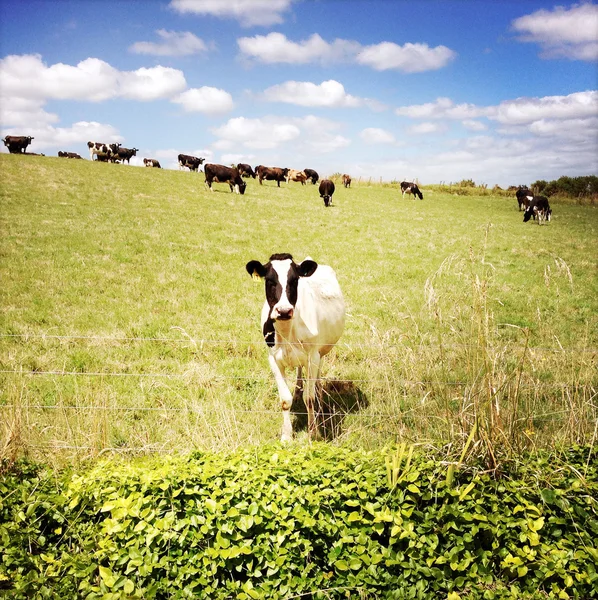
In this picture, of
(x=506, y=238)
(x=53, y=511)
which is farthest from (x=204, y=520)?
(x=506, y=238)

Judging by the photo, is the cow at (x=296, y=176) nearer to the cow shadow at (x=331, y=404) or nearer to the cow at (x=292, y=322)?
the cow shadow at (x=331, y=404)

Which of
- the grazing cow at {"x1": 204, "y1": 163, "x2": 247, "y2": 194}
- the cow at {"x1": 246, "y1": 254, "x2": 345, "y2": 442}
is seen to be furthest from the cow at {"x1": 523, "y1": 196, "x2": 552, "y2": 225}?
the cow at {"x1": 246, "y1": 254, "x2": 345, "y2": 442}

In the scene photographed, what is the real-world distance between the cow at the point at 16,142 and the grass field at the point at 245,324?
15801mm

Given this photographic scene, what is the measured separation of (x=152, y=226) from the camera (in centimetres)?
1744

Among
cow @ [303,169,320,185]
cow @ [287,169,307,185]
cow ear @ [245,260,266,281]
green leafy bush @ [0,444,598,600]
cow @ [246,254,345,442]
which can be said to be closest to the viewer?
green leafy bush @ [0,444,598,600]

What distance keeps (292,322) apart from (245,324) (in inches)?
137

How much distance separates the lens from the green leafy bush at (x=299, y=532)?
314 centimetres

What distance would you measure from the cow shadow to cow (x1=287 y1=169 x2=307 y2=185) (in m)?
42.6

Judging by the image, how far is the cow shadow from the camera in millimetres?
5371

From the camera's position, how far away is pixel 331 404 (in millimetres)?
6020

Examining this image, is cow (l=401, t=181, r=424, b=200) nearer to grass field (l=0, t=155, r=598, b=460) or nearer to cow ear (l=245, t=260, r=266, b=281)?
grass field (l=0, t=155, r=598, b=460)

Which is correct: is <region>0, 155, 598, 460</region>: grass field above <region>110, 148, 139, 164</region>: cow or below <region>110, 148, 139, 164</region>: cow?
below

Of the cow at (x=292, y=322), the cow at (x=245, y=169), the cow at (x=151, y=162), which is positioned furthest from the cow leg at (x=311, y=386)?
the cow at (x=151, y=162)

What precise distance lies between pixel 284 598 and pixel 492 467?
1.93 meters
